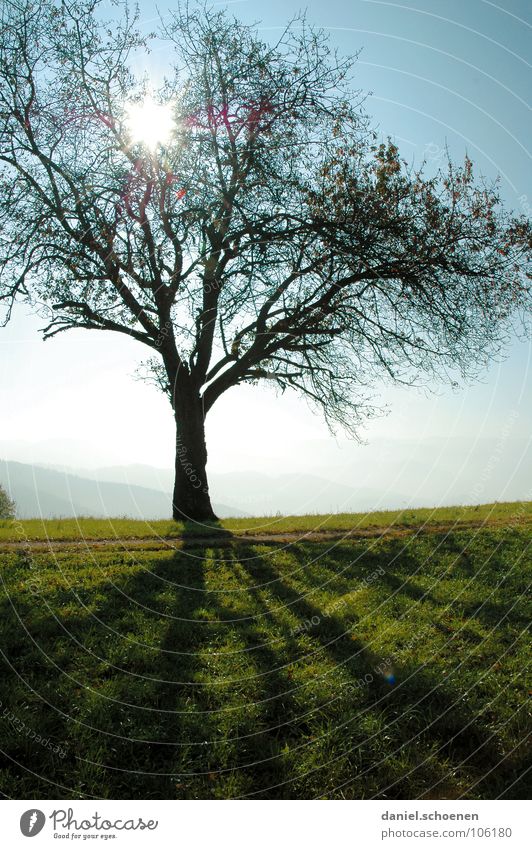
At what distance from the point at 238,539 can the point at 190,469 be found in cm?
500

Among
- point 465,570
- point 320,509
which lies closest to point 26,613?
point 465,570

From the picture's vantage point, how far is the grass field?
558cm

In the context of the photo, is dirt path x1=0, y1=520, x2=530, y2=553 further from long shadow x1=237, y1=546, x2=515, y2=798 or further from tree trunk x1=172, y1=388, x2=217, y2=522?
long shadow x1=237, y1=546, x2=515, y2=798

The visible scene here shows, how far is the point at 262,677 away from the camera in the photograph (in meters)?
7.36

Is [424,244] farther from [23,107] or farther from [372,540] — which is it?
[23,107]

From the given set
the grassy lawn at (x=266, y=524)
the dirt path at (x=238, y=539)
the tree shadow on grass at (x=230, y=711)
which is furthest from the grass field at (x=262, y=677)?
the grassy lawn at (x=266, y=524)

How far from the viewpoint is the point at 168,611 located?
9500 millimetres

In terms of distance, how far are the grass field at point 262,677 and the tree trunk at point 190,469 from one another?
7117mm

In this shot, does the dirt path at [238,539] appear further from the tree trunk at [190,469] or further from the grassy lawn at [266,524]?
the tree trunk at [190,469]

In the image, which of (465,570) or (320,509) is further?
(320,509)

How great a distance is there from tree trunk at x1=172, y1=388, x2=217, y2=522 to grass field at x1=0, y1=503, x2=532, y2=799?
7117 mm

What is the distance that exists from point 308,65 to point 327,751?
63.5ft

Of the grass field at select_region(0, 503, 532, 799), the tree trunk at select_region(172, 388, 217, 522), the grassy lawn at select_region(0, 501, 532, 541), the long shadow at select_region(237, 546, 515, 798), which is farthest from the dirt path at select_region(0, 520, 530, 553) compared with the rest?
the long shadow at select_region(237, 546, 515, 798)

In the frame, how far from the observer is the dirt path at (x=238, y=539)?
46.5ft
